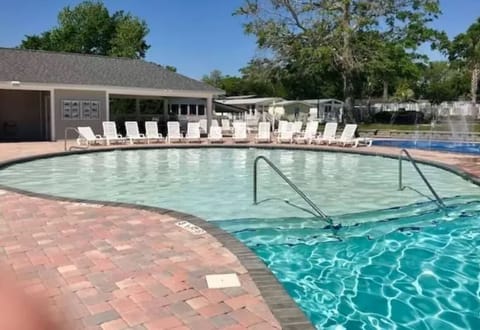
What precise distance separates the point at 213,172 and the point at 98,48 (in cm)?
4749

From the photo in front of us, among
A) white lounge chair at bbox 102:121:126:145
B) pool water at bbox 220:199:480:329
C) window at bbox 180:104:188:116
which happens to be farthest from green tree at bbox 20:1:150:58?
pool water at bbox 220:199:480:329

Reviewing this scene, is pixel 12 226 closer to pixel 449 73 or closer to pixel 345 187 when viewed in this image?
pixel 345 187

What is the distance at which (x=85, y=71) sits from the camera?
2491 centimetres

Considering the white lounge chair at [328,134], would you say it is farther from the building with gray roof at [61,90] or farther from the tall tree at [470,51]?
the tall tree at [470,51]

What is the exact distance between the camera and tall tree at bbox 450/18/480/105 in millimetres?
43125

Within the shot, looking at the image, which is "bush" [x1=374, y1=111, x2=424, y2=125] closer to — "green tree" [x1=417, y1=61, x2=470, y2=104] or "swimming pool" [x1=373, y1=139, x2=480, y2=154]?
"green tree" [x1=417, y1=61, x2=470, y2=104]

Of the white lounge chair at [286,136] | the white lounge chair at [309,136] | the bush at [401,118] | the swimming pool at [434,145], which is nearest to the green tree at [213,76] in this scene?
the bush at [401,118]

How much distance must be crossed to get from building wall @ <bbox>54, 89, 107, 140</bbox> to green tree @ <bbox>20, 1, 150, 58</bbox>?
96.5ft

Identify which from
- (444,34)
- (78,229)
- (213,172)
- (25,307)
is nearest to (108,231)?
(78,229)

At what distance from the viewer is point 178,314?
142 inches

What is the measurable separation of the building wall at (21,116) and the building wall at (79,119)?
7.00 feet

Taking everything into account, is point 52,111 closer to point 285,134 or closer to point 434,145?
point 285,134

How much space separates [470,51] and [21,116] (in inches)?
1558

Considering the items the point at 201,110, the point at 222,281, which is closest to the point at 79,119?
the point at 201,110
